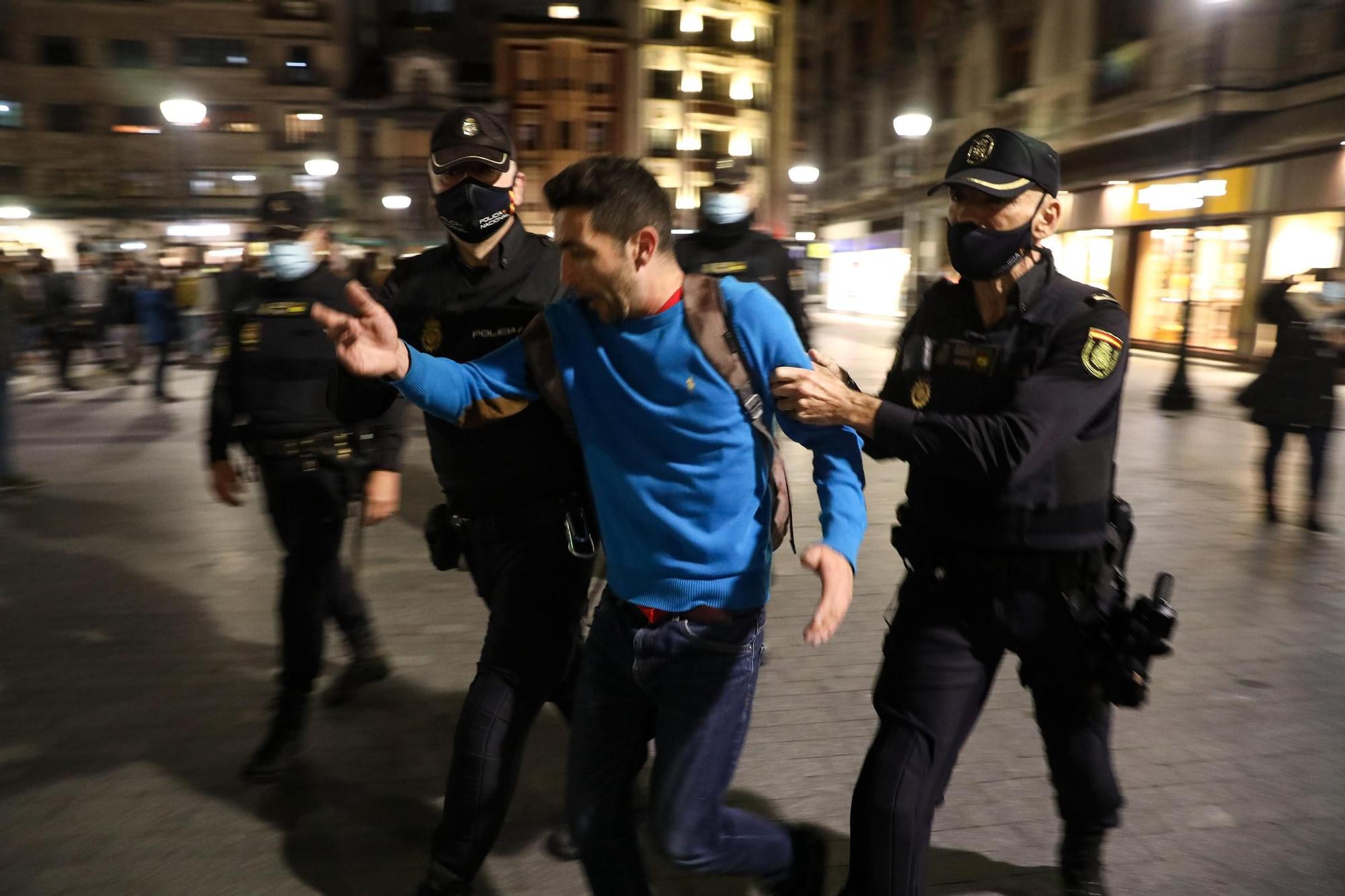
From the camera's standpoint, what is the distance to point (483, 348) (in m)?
2.87

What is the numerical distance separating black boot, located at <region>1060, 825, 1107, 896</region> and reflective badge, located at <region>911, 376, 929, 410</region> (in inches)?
50.8

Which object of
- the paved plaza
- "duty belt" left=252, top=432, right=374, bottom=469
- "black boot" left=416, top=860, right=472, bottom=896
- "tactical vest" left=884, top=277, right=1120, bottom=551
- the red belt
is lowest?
the paved plaza

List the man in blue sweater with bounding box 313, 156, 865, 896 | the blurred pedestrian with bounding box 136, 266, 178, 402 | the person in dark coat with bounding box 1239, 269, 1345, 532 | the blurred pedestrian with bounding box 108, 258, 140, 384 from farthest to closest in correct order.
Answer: the blurred pedestrian with bounding box 108, 258, 140, 384 → the blurred pedestrian with bounding box 136, 266, 178, 402 → the person in dark coat with bounding box 1239, 269, 1345, 532 → the man in blue sweater with bounding box 313, 156, 865, 896

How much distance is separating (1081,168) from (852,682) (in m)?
22.8

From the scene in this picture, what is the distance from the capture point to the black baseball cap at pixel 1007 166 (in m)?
2.41

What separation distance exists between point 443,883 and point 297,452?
5.46 ft

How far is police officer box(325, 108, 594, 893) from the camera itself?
105 inches

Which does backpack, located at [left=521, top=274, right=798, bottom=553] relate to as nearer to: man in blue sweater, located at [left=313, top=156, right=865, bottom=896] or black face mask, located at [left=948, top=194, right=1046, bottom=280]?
man in blue sweater, located at [left=313, top=156, right=865, bottom=896]

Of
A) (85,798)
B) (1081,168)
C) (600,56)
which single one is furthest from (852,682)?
(600,56)

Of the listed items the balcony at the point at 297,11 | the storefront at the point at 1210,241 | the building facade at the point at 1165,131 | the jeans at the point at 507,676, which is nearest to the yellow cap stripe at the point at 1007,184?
the jeans at the point at 507,676

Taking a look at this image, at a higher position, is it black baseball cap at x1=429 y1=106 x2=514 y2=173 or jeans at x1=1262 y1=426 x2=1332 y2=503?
black baseball cap at x1=429 y1=106 x2=514 y2=173

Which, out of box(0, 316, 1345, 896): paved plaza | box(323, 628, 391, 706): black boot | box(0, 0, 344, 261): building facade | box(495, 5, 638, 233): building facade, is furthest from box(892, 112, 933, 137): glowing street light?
box(495, 5, 638, 233): building facade

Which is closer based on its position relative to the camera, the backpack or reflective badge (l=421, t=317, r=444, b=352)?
the backpack

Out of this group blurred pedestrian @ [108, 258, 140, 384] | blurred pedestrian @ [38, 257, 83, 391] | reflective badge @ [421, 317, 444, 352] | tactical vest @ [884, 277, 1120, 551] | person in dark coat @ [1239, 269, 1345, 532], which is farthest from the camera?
blurred pedestrian @ [108, 258, 140, 384]
